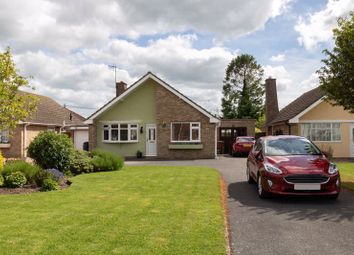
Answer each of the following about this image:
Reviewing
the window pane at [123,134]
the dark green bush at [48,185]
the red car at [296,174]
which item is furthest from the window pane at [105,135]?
the red car at [296,174]

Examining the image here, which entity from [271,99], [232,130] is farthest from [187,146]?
[271,99]

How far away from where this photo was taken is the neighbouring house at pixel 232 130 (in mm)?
33469

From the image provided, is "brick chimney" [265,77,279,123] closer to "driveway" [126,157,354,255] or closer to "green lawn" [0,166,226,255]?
"driveway" [126,157,354,255]

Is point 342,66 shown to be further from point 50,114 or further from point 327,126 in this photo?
point 50,114

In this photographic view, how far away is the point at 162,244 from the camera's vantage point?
17.0 feet

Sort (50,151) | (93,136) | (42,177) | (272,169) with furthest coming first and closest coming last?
(93,136), (50,151), (42,177), (272,169)

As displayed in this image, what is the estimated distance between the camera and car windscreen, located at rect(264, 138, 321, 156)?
33.5ft

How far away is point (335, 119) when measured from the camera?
26844 mm

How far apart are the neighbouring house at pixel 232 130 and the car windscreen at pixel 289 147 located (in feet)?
73.8

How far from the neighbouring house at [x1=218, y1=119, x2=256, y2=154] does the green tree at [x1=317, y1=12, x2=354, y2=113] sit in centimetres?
2122

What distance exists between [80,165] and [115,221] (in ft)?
30.8

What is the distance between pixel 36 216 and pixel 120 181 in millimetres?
5308

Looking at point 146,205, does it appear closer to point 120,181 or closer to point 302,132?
point 120,181

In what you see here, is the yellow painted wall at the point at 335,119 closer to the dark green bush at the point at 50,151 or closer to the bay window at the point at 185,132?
the bay window at the point at 185,132
